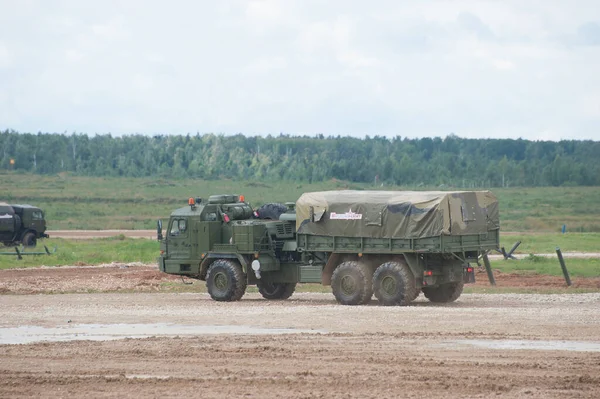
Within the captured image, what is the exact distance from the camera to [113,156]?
161375 mm

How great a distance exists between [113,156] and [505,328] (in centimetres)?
14261

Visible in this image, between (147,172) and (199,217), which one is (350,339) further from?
(147,172)

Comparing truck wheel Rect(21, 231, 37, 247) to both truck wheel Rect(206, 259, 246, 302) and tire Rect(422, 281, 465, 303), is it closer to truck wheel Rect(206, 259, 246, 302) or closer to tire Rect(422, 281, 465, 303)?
truck wheel Rect(206, 259, 246, 302)

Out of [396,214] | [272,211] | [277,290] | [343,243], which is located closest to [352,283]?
[343,243]

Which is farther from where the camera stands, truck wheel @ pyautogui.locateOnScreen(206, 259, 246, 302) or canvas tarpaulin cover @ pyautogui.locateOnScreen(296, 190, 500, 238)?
truck wheel @ pyautogui.locateOnScreen(206, 259, 246, 302)

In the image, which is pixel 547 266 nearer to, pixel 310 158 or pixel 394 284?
pixel 394 284

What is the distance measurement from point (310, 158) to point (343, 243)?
13817cm

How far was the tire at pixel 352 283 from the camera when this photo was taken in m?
27.5

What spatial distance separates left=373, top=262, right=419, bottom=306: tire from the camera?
88.0 feet

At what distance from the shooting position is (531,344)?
64.0ft

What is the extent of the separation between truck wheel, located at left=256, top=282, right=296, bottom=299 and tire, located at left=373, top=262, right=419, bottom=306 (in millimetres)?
3520

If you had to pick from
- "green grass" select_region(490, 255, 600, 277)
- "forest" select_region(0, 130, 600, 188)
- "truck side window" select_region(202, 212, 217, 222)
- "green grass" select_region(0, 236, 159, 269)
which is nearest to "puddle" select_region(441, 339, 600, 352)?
"truck side window" select_region(202, 212, 217, 222)

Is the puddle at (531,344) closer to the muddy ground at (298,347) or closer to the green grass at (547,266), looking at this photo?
the muddy ground at (298,347)

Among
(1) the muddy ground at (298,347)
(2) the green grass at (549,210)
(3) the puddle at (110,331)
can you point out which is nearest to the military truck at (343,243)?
(1) the muddy ground at (298,347)
